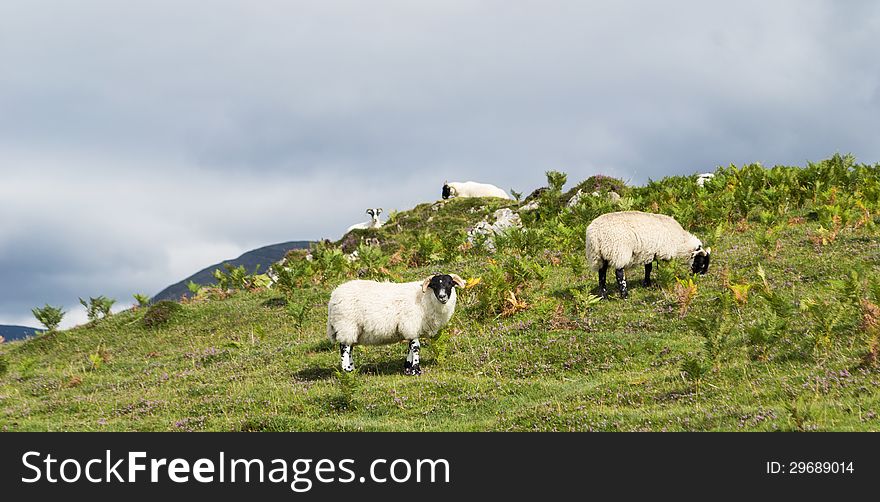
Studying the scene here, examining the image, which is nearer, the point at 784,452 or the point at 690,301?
the point at 784,452

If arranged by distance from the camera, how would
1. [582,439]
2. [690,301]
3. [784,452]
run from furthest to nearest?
1. [690,301]
2. [582,439]
3. [784,452]

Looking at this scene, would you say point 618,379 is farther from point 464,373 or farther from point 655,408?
point 464,373

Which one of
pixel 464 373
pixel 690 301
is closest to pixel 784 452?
pixel 464 373

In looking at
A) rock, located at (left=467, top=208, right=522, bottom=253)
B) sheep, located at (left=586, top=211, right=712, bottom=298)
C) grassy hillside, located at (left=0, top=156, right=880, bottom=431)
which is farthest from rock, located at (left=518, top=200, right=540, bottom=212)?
sheep, located at (left=586, top=211, right=712, bottom=298)

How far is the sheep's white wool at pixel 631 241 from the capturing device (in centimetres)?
1864

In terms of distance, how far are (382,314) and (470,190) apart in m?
36.8

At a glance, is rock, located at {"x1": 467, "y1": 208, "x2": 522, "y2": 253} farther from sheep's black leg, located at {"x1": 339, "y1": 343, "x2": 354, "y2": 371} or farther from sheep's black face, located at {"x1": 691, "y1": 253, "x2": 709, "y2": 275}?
sheep's black leg, located at {"x1": 339, "y1": 343, "x2": 354, "y2": 371}

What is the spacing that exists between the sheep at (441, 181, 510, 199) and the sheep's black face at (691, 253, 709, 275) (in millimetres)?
30054

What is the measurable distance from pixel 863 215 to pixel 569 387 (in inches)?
668

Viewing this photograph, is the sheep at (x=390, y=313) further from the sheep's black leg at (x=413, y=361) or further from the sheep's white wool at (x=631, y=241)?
the sheep's white wool at (x=631, y=241)

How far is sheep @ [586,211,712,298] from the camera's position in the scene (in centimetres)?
1866

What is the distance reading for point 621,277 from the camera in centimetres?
1909

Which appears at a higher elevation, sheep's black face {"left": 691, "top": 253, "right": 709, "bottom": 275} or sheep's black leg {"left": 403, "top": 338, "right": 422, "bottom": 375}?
sheep's black face {"left": 691, "top": 253, "right": 709, "bottom": 275}

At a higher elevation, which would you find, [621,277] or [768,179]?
[768,179]
